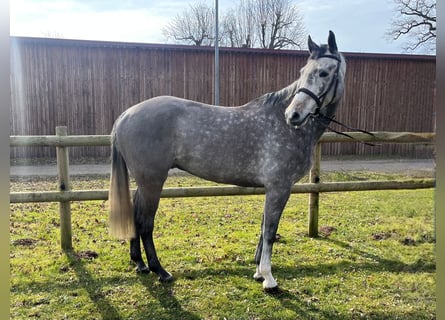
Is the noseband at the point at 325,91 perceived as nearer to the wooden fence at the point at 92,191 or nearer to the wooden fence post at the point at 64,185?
the wooden fence at the point at 92,191

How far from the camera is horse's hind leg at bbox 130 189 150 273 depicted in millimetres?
3336

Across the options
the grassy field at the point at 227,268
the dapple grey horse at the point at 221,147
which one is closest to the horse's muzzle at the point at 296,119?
the dapple grey horse at the point at 221,147

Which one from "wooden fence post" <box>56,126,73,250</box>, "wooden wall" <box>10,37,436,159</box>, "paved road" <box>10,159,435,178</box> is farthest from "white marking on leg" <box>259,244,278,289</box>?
"wooden wall" <box>10,37,436,159</box>

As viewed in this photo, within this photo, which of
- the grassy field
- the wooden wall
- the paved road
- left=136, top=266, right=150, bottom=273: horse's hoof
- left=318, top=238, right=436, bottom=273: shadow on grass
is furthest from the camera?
the wooden wall

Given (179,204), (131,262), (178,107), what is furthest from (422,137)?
(179,204)

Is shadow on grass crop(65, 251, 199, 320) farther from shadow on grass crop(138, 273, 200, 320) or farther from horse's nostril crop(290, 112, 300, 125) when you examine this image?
horse's nostril crop(290, 112, 300, 125)

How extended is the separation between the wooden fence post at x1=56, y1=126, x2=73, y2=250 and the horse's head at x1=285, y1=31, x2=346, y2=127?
2713 millimetres

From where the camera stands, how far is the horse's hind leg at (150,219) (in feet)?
10.4

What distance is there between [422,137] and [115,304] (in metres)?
3.65

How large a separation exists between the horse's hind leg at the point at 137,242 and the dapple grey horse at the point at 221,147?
0.26ft

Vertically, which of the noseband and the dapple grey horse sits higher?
the noseband

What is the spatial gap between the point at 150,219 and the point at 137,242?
34cm

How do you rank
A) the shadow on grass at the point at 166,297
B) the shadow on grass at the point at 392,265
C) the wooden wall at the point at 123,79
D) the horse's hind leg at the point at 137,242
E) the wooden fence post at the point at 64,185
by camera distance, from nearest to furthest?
the shadow on grass at the point at 166,297 → the horse's hind leg at the point at 137,242 → the shadow on grass at the point at 392,265 → the wooden fence post at the point at 64,185 → the wooden wall at the point at 123,79

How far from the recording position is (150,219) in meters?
3.27
